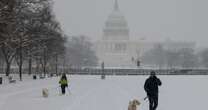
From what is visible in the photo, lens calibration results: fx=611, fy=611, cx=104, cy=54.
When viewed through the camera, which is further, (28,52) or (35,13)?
(28,52)

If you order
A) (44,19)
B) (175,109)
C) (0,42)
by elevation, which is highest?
(44,19)

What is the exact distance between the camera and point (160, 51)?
19712cm

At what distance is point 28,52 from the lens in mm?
70375

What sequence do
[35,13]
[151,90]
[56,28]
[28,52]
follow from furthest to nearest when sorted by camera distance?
[56,28] → [28,52] → [35,13] → [151,90]

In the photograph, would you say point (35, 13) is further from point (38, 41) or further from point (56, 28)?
point (56, 28)

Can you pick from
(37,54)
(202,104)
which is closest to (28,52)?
(37,54)

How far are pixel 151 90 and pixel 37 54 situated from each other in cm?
5186

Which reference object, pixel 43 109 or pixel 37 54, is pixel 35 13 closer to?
pixel 37 54

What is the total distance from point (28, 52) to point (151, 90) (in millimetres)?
49131

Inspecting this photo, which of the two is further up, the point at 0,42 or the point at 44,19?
the point at 44,19

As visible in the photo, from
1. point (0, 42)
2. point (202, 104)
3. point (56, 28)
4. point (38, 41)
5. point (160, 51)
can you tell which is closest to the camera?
point (202, 104)

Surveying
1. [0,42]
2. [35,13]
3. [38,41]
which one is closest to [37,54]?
[38,41]

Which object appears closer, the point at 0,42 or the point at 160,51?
the point at 0,42

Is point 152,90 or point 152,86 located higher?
point 152,86
